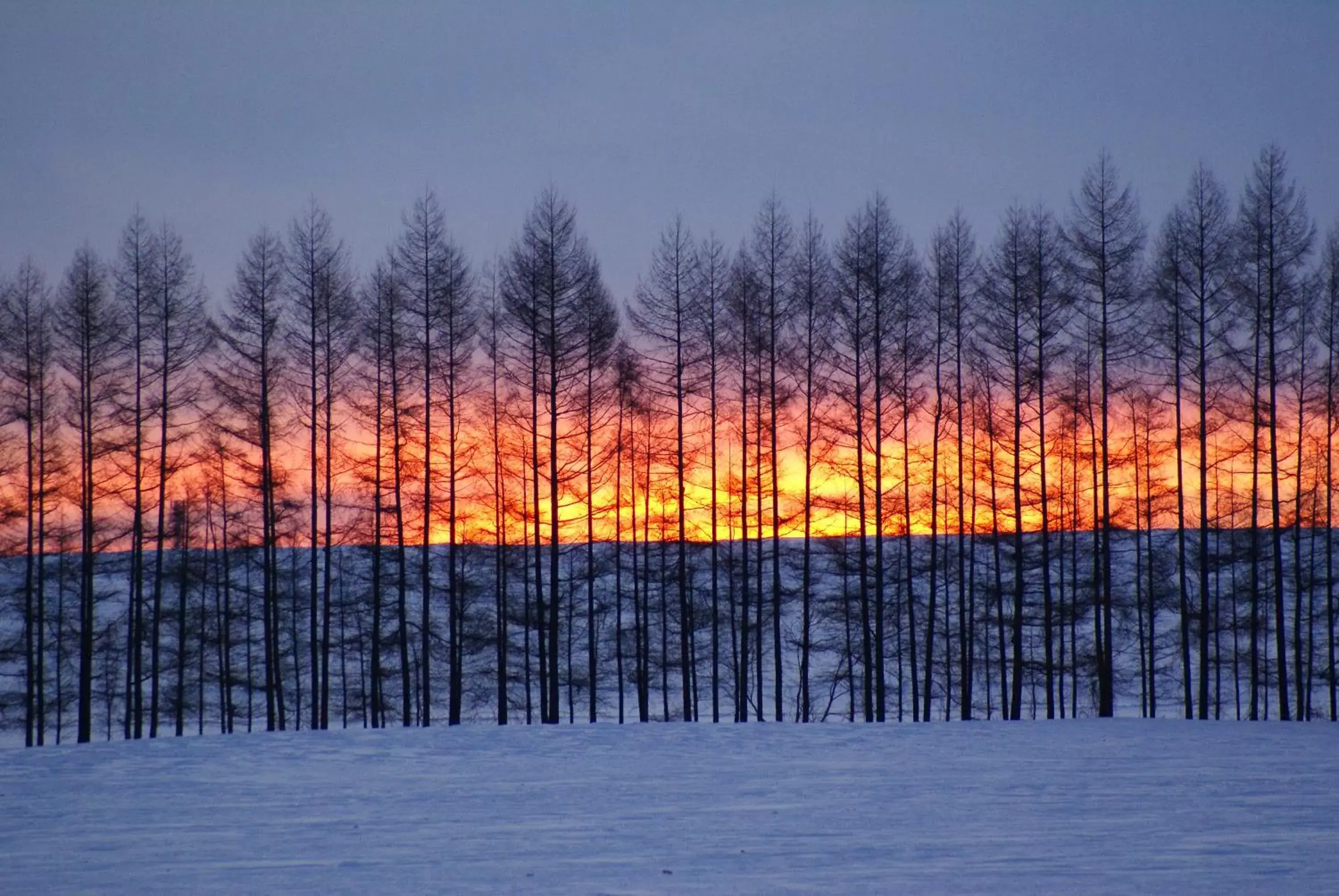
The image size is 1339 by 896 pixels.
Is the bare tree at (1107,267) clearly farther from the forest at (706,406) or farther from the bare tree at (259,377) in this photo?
the bare tree at (259,377)

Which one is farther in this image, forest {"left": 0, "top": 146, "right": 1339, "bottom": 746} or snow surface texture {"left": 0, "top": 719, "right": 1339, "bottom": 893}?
forest {"left": 0, "top": 146, "right": 1339, "bottom": 746}

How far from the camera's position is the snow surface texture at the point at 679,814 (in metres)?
7.73

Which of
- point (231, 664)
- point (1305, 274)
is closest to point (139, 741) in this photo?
point (1305, 274)

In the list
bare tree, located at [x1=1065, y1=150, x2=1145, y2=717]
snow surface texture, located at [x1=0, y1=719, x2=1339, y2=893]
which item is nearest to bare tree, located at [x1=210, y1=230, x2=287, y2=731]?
snow surface texture, located at [x1=0, y1=719, x2=1339, y2=893]

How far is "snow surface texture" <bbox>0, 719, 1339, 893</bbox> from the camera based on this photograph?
25.4 feet

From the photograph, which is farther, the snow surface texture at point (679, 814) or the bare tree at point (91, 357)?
the bare tree at point (91, 357)

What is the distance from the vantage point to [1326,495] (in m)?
24.4

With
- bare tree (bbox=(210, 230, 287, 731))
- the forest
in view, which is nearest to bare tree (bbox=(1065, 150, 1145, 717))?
the forest

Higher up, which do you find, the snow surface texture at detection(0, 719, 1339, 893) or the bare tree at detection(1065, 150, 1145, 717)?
the bare tree at detection(1065, 150, 1145, 717)

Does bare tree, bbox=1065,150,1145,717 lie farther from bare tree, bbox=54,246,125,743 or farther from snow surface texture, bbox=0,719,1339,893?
bare tree, bbox=54,246,125,743

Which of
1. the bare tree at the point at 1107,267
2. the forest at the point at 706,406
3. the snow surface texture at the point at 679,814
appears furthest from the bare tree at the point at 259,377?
the bare tree at the point at 1107,267

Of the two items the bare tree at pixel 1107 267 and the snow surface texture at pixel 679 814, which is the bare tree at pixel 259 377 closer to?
the snow surface texture at pixel 679 814

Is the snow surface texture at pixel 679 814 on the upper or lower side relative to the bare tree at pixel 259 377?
lower

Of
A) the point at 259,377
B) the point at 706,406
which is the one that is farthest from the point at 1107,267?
the point at 259,377
